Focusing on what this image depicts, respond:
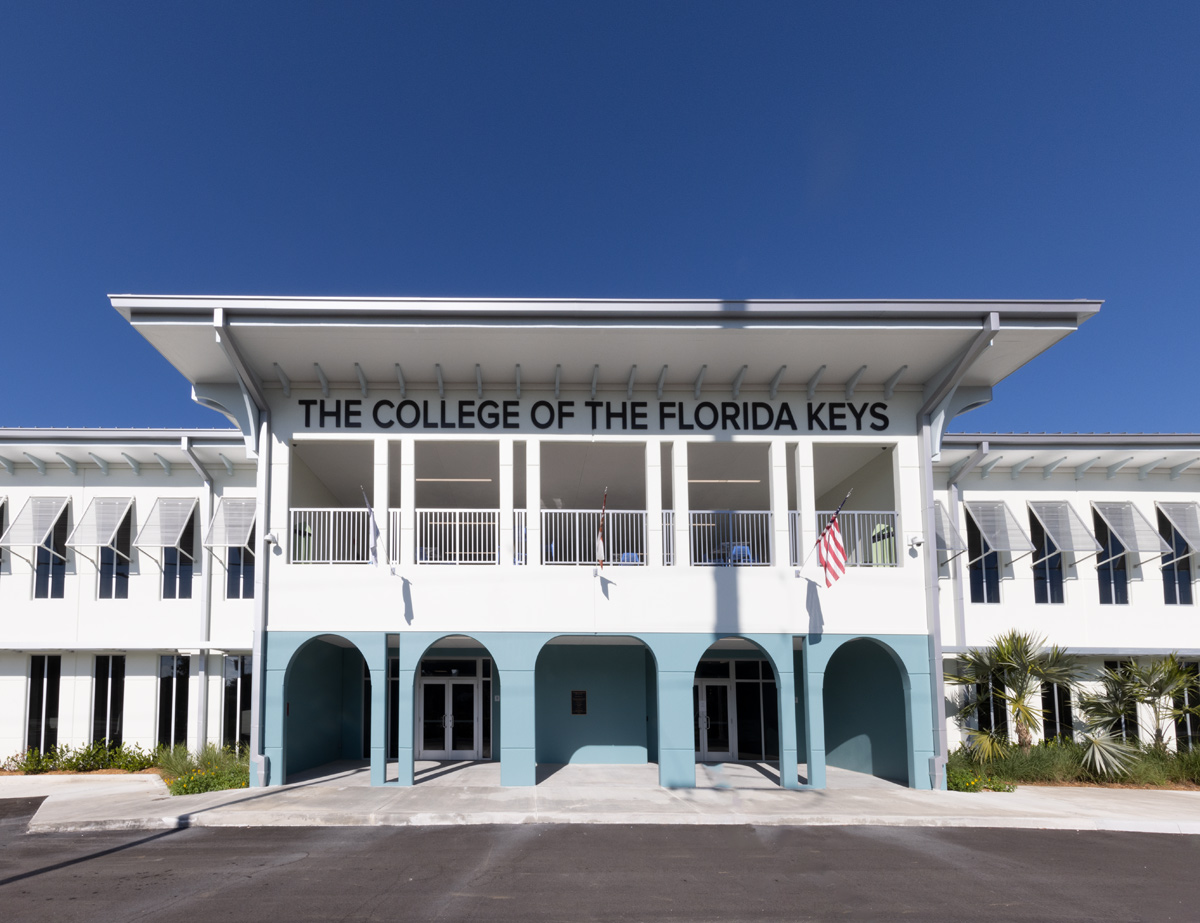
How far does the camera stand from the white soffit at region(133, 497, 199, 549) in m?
19.6

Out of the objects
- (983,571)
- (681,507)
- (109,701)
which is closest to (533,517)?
(681,507)

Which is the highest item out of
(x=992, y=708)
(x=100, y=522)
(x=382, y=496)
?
(x=382, y=496)

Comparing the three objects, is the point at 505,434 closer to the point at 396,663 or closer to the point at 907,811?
the point at 396,663

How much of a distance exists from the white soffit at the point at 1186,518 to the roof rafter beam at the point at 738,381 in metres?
10.9

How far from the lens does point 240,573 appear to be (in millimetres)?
20062

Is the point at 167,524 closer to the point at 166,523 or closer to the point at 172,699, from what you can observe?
the point at 166,523

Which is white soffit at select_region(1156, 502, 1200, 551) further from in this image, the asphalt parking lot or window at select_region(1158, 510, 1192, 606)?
the asphalt parking lot

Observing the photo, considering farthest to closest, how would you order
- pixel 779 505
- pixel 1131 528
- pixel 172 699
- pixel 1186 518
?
pixel 1186 518, pixel 1131 528, pixel 172 699, pixel 779 505

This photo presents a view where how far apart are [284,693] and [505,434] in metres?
6.25

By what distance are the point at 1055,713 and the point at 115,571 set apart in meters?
21.0

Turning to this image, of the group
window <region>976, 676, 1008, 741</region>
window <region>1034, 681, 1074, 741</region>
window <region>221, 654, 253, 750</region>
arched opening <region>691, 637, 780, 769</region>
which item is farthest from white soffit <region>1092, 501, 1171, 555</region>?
window <region>221, 654, 253, 750</region>

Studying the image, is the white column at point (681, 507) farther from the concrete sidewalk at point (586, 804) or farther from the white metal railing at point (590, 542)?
the concrete sidewalk at point (586, 804)

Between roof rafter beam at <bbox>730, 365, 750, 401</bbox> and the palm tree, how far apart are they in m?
7.30

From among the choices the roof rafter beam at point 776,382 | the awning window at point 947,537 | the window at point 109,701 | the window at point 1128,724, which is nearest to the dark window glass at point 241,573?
the window at point 109,701
